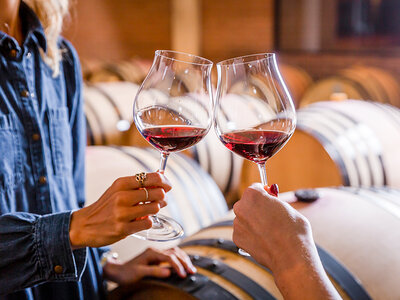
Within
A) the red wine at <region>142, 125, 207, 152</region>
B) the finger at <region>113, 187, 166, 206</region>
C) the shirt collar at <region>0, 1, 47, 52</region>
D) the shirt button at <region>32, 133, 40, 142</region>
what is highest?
the shirt collar at <region>0, 1, 47, 52</region>

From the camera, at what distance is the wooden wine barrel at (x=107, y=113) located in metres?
3.17

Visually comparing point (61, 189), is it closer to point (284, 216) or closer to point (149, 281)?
point (149, 281)

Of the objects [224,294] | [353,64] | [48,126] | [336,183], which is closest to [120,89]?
[336,183]

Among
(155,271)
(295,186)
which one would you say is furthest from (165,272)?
(295,186)

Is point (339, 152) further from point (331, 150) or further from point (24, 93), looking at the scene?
point (24, 93)

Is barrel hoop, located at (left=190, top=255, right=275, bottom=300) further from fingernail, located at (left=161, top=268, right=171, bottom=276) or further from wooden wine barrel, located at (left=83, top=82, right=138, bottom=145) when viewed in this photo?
wooden wine barrel, located at (left=83, top=82, right=138, bottom=145)

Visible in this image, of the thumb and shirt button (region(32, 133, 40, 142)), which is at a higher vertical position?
shirt button (region(32, 133, 40, 142))

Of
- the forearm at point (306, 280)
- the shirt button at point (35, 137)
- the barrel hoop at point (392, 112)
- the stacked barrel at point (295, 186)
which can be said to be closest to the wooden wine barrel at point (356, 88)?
the barrel hoop at point (392, 112)

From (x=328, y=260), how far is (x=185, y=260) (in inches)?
14.5

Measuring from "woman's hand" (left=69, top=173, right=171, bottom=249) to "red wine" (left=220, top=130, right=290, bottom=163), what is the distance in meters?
0.17

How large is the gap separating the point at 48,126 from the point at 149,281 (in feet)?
1.58

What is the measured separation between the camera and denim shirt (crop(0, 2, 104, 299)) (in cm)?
101

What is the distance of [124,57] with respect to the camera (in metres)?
9.55

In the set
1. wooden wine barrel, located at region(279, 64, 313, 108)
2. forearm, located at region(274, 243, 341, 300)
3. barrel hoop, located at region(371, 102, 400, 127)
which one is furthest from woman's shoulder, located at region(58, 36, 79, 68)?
wooden wine barrel, located at region(279, 64, 313, 108)
